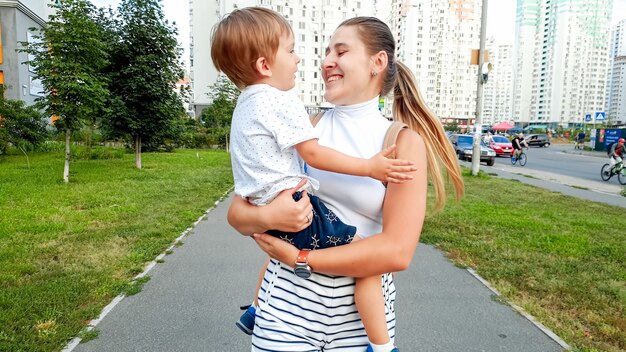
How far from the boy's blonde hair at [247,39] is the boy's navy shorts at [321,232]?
502mm

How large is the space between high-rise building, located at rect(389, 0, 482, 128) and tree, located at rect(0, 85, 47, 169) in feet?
295

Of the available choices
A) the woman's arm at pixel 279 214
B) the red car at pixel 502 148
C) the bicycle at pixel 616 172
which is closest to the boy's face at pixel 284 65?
the woman's arm at pixel 279 214

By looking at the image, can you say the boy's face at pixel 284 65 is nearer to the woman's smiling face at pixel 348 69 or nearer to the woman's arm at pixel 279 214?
the woman's smiling face at pixel 348 69

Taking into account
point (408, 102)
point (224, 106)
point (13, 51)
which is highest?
point (13, 51)

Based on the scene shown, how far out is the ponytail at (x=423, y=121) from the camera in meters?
1.62

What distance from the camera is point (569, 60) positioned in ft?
322

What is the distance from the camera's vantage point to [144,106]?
15977mm

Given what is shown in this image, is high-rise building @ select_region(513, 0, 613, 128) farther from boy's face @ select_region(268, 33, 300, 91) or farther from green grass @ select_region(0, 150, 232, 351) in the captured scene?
boy's face @ select_region(268, 33, 300, 91)

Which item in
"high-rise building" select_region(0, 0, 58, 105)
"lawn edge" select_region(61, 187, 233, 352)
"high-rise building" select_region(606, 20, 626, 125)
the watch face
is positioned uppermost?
"high-rise building" select_region(606, 20, 626, 125)

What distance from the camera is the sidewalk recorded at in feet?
11.3

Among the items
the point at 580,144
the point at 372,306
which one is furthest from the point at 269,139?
the point at 580,144

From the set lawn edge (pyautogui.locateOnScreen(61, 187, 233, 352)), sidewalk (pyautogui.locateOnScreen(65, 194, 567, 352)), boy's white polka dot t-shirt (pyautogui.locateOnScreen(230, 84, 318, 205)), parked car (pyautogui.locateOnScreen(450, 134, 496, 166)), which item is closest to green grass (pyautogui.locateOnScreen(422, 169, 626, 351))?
sidewalk (pyautogui.locateOnScreen(65, 194, 567, 352))

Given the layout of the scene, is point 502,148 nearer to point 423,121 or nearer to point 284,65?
point 423,121

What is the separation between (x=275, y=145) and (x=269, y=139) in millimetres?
29
